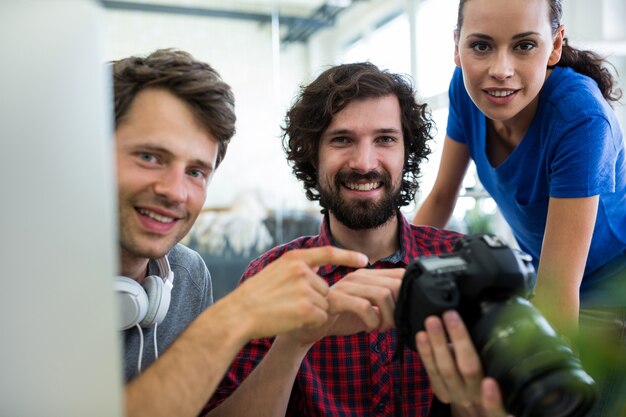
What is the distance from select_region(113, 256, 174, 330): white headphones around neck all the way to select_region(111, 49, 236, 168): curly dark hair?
0.26 m

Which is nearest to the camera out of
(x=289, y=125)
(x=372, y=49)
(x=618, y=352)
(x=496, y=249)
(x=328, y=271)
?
(x=618, y=352)

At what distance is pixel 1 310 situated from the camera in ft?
1.10

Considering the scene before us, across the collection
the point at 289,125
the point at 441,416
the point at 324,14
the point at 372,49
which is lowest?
the point at 441,416

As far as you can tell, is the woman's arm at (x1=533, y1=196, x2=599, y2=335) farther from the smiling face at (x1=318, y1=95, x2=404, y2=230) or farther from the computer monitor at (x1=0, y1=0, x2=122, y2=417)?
the computer monitor at (x1=0, y1=0, x2=122, y2=417)

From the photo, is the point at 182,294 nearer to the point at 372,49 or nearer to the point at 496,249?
the point at 496,249

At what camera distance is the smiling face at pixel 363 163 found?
4.18 ft

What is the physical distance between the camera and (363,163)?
A: 127 cm

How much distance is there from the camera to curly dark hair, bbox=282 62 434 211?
1350 millimetres

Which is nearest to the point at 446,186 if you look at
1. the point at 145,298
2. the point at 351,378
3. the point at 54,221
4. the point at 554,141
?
the point at 554,141

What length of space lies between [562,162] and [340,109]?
48 centimetres

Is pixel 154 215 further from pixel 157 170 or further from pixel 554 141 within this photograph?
pixel 554 141

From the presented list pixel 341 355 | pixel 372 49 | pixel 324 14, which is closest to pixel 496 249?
pixel 341 355

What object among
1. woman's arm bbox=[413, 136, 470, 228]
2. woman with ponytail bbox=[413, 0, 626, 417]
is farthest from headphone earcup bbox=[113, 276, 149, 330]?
woman's arm bbox=[413, 136, 470, 228]

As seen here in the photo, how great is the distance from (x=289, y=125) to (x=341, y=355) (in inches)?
24.6
